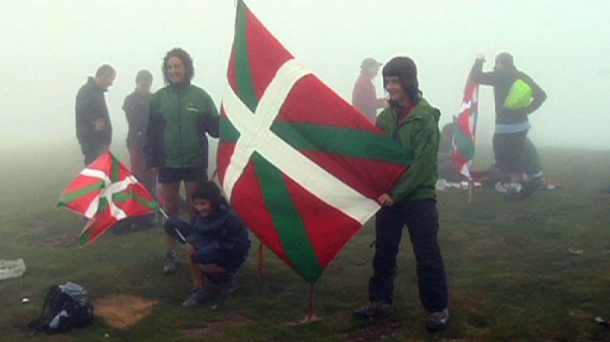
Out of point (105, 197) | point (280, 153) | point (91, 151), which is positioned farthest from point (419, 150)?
point (91, 151)

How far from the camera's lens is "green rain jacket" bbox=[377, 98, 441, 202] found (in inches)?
197

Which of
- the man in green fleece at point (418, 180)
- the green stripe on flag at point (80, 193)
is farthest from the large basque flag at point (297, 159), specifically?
the green stripe on flag at point (80, 193)

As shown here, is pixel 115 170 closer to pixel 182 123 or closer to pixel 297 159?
pixel 182 123

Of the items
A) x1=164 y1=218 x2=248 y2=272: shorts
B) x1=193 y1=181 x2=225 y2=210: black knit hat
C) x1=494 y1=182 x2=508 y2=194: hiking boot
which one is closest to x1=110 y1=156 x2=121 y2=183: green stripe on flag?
x1=164 y1=218 x2=248 y2=272: shorts

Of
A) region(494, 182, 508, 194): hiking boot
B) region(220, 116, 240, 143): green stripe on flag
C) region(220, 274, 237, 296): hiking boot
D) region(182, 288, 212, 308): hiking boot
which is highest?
region(220, 116, 240, 143): green stripe on flag

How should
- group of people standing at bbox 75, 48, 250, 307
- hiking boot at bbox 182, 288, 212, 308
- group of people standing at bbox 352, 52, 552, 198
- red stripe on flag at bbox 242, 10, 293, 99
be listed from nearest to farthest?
red stripe on flag at bbox 242, 10, 293, 99 → hiking boot at bbox 182, 288, 212, 308 → group of people standing at bbox 75, 48, 250, 307 → group of people standing at bbox 352, 52, 552, 198

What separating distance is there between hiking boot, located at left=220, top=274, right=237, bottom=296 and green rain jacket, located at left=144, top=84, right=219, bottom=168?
1.14m

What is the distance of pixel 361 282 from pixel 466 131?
515 centimetres

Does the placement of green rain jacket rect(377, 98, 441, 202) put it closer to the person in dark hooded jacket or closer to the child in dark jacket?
the child in dark jacket

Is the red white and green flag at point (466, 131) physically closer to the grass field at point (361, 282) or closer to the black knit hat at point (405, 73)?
the grass field at point (361, 282)

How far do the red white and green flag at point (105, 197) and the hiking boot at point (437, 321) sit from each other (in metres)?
3.51

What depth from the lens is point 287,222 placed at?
5.26 meters

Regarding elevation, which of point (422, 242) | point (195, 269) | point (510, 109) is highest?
point (195, 269)

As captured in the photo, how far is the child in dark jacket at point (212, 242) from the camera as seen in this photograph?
246 inches
